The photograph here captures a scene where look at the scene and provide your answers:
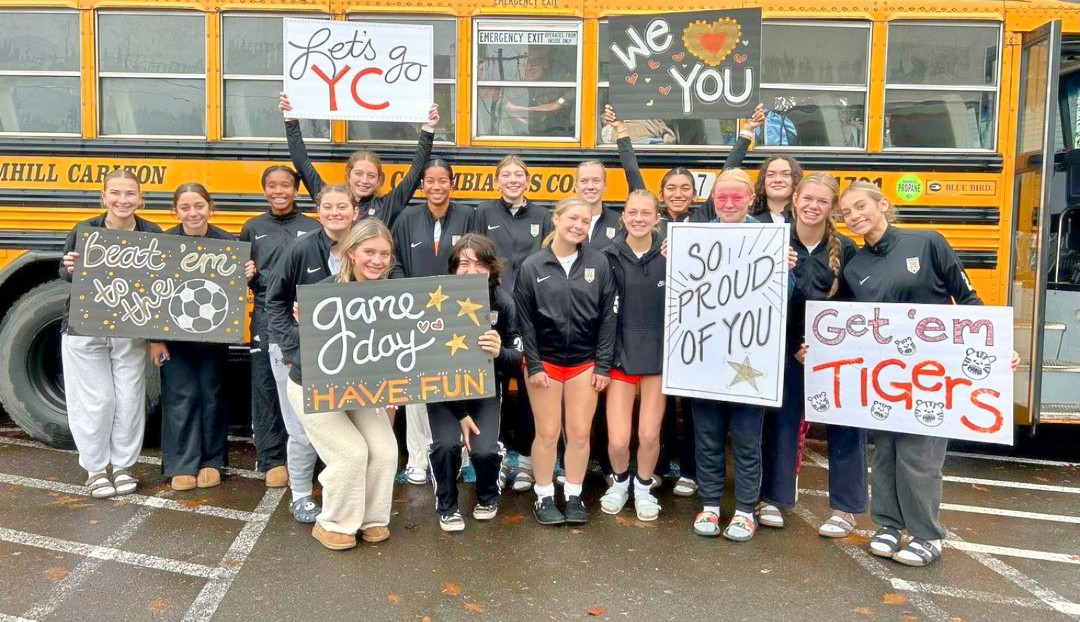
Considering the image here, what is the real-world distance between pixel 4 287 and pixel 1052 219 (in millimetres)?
6781

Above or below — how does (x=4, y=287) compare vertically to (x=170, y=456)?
above

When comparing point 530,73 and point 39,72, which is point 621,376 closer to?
point 530,73

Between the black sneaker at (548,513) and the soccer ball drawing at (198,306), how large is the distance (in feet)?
6.45

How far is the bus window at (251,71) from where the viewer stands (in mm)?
5195

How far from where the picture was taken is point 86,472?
4918 mm

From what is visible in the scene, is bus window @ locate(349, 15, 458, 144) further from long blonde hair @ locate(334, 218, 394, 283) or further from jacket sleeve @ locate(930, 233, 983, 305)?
jacket sleeve @ locate(930, 233, 983, 305)

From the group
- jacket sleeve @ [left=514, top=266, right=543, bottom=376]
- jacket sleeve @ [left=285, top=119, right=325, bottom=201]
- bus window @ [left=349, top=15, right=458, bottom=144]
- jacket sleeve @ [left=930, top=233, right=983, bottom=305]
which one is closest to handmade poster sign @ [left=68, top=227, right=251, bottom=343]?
jacket sleeve @ [left=285, top=119, right=325, bottom=201]

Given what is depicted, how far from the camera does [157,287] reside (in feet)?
15.0

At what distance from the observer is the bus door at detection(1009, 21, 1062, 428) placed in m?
4.98

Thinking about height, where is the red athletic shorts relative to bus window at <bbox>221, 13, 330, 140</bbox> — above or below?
below

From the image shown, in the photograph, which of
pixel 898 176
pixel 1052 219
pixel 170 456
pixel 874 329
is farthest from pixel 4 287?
pixel 1052 219

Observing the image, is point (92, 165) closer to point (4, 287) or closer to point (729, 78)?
point (4, 287)

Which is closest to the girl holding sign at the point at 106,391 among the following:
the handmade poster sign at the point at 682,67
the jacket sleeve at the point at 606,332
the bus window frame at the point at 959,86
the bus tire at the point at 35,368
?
the bus tire at the point at 35,368

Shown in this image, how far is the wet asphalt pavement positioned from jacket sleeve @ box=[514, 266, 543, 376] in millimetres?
850
